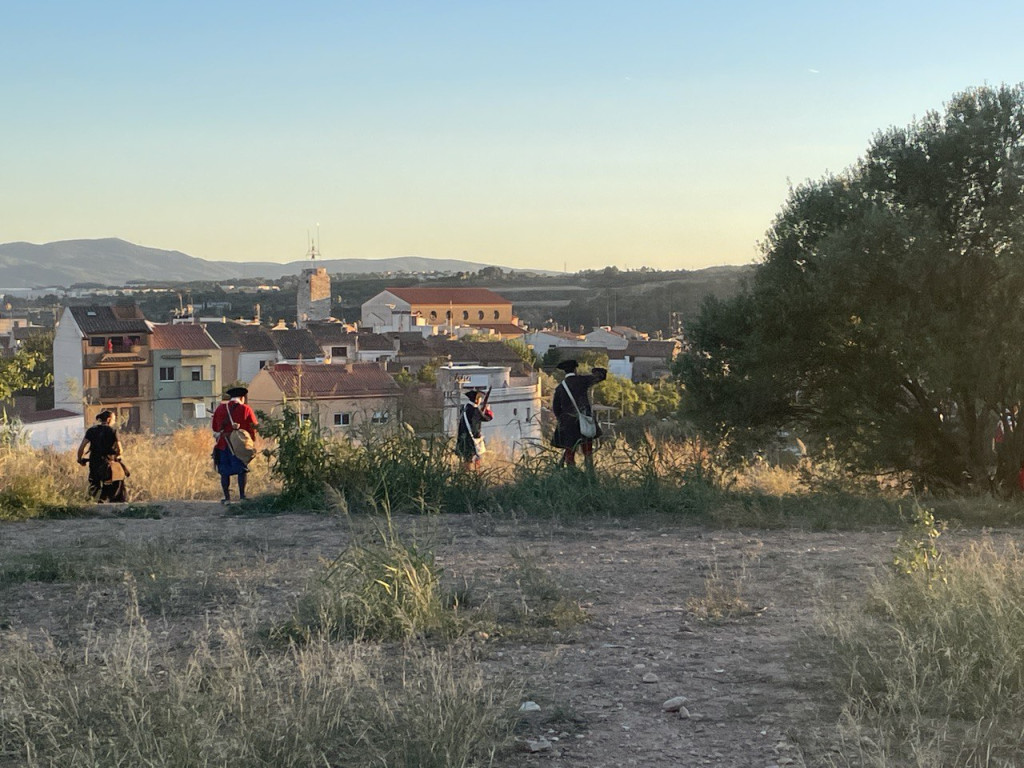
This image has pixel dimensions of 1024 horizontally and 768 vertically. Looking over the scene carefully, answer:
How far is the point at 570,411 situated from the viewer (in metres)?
11.3

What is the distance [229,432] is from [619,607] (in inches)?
262

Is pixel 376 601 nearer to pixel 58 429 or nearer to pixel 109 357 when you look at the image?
pixel 58 429

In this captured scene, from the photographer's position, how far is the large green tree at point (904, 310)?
11156 millimetres

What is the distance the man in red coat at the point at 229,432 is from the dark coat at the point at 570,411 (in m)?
3.11

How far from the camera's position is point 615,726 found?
3844mm

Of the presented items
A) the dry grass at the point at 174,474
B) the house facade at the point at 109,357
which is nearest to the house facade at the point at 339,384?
the house facade at the point at 109,357

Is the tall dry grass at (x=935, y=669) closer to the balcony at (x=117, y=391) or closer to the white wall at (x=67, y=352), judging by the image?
the white wall at (x=67, y=352)

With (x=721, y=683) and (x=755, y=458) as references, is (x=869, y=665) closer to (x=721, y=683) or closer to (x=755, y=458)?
(x=721, y=683)

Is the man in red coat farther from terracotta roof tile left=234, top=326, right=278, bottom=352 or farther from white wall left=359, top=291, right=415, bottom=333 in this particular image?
white wall left=359, top=291, right=415, bottom=333

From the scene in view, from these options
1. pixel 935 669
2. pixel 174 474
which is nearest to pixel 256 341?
pixel 174 474

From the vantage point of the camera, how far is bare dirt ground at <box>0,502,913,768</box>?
12.4 ft

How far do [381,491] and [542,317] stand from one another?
150216 mm

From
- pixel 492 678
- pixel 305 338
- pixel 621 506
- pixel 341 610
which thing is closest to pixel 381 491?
pixel 621 506

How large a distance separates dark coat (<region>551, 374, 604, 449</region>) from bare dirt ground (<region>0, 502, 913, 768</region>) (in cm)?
237
